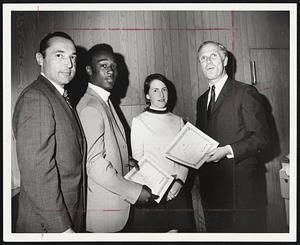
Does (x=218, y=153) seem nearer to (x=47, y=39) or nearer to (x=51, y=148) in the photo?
(x=51, y=148)

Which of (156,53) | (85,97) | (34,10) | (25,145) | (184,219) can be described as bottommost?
(184,219)

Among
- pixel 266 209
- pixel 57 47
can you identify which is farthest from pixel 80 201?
pixel 266 209

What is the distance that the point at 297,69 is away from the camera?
2.37m

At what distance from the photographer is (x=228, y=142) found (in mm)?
2332

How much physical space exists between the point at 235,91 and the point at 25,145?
1.10 metres

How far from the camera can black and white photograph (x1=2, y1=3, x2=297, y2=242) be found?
2.31 meters

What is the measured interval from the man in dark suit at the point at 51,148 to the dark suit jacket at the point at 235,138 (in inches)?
25.1

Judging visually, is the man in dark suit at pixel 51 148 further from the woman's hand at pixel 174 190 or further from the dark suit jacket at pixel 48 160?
the woman's hand at pixel 174 190

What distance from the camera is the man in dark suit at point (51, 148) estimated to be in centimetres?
224

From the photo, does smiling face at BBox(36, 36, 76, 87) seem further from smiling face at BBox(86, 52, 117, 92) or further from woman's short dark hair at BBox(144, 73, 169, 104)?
woman's short dark hair at BBox(144, 73, 169, 104)

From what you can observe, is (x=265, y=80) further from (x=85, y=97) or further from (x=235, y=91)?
(x=85, y=97)

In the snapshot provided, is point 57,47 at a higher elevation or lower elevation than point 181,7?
lower

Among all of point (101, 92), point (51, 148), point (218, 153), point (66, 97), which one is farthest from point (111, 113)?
point (218, 153)

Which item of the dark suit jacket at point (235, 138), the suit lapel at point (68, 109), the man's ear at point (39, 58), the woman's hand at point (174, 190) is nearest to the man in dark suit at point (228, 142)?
the dark suit jacket at point (235, 138)
